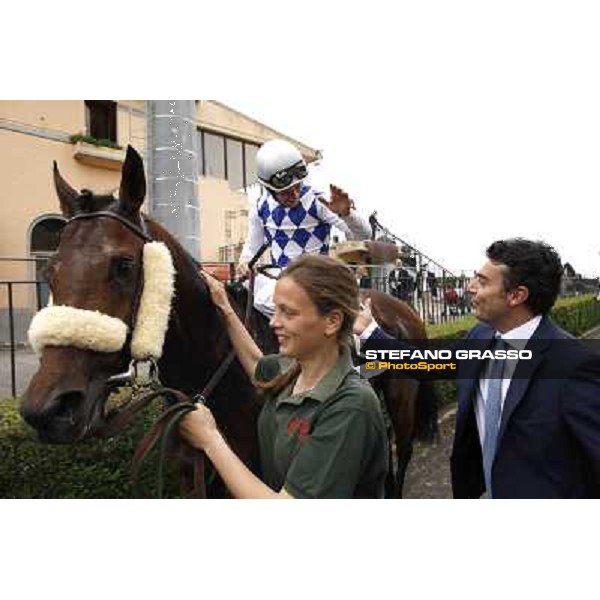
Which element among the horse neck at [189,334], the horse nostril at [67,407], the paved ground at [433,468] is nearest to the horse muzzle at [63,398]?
the horse nostril at [67,407]

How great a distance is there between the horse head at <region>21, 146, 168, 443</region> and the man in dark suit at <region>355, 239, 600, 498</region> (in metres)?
1.12

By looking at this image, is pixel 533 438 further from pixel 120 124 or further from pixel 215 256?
pixel 120 124

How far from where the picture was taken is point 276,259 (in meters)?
2.52

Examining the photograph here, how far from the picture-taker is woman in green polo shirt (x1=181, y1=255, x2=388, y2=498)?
48.7 inches

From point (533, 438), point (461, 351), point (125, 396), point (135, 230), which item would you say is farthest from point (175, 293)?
point (533, 438)

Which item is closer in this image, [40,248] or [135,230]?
[135,230]

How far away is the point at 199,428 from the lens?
1.42m

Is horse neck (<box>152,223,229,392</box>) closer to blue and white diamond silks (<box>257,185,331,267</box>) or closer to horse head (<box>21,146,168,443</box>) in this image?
horse head (<box>21,146,168,443</box>)

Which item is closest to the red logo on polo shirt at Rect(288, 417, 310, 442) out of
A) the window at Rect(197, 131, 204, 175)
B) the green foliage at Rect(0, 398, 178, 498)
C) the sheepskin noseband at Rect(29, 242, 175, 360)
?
the sheepskin noseband at Rect(29, 242, 175, 360)

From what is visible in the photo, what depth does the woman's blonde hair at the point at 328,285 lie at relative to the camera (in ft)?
4.28

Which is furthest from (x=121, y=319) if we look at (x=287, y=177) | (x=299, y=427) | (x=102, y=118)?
(x=102, y=118)

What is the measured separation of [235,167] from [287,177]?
53cm

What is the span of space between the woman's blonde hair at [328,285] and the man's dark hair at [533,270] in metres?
0.58

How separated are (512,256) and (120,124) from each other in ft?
5.59
